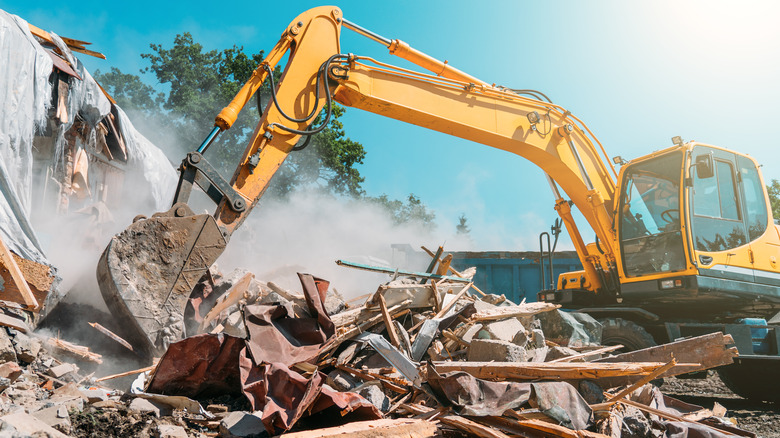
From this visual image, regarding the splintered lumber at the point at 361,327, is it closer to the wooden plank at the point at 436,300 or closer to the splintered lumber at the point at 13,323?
the wooden plank at the point at 436,300

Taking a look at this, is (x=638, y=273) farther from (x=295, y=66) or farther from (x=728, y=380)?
(x=295, y=66)

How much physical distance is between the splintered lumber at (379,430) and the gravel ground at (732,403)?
12.5 feet

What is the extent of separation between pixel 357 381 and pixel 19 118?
17.6 feet

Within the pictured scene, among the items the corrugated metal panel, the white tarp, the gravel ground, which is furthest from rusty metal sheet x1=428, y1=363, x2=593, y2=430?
the corrugated metal panel

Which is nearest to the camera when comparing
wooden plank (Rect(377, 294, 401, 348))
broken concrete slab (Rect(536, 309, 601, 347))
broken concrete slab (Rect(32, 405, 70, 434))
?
broken concrete slab (Rect(32, 405, 70, 434))

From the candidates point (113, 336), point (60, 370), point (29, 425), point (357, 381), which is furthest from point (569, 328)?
point (29, 425)

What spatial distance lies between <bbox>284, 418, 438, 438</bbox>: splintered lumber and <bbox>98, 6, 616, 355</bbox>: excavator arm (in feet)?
7.30

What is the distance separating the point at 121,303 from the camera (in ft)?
14.0

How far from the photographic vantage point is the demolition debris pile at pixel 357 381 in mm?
3010

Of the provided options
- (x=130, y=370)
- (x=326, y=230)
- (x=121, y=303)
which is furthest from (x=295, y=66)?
(x=326, y=230)

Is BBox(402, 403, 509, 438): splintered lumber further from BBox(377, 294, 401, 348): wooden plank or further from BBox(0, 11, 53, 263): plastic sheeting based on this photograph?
BBox(0, 11, 53, 263): plastic sheeting

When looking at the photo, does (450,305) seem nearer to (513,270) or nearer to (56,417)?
(56,417)

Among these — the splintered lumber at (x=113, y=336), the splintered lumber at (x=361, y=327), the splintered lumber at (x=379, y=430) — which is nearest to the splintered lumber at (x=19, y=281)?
the splintered lumber at (x=113, y=336)

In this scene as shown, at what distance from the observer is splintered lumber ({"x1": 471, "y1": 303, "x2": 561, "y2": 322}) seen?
522 cm
